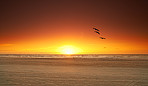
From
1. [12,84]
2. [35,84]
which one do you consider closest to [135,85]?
[35,84]

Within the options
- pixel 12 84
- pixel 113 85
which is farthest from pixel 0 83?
pixel 113 85

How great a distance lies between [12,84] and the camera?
1323 cm

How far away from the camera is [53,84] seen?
13.2 meters

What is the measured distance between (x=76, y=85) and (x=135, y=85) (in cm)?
399

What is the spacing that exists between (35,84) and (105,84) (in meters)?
4.92

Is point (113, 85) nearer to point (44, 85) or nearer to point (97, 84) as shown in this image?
point (97, 84)

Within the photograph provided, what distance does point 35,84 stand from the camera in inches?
519

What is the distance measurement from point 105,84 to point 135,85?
2.01 metres

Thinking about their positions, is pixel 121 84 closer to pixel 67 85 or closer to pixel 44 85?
pixel 67 85

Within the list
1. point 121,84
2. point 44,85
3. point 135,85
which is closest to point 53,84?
point 44,85

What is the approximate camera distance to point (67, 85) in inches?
512

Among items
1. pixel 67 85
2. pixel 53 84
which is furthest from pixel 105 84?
pixel 53 84

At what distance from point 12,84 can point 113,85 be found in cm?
706

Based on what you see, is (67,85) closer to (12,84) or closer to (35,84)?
(35,84)
